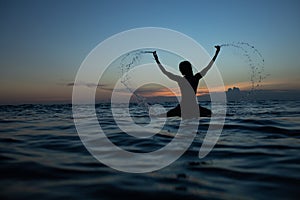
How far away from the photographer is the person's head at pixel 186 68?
917 centimetres

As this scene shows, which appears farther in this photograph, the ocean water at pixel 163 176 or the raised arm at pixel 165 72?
the raised arm at pixel 165 72

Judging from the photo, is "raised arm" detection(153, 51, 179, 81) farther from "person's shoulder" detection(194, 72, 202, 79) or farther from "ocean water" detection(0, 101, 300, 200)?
"ocean water" detection(0, 101, 300, 200)

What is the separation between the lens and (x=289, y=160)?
4012 millimetres

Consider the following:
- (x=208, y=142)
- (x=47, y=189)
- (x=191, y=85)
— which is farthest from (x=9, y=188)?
(x=191, y=85)

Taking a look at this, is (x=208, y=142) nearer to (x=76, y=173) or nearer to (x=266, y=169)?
(x=266, y=169)

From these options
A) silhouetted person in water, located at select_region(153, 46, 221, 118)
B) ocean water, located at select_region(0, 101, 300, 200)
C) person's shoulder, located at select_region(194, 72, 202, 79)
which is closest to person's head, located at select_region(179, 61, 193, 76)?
silhouetted person in water, located at select_region(153, 46, 221, 118)

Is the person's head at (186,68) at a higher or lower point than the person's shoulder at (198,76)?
higher

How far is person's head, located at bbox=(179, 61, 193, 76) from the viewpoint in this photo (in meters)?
9.17

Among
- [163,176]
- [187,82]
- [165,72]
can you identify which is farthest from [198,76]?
[163,176]

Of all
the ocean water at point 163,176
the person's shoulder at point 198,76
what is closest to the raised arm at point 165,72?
the person's shoulder at point 198,76

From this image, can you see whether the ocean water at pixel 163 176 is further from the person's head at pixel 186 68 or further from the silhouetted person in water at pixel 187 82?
the person's head at pixel 186 68

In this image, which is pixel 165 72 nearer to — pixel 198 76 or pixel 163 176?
pixel 198 76

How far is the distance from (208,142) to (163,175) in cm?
257

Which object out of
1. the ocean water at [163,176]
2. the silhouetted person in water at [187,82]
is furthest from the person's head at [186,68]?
the ocean water at [163,176]
